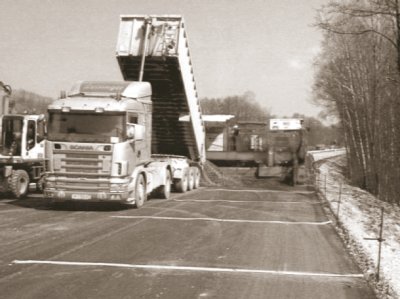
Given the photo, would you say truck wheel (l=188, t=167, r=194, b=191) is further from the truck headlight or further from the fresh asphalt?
the truck headlight

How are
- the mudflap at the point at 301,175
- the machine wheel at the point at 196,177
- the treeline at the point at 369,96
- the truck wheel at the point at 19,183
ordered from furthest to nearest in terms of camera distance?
the treeline at the point at 369,96 → the mudflap at the point at 301,175 → the machine wheel at the point at 196,177 → the truck wheel at the point at 19,183

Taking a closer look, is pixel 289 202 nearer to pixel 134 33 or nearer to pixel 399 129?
pixel 134 33

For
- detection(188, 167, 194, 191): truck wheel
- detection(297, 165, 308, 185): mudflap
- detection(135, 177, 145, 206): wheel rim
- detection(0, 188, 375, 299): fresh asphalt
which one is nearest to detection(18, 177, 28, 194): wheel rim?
detection(0, 188, 375, 299): fresh asphalt

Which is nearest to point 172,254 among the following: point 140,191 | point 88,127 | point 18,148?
point 88,127

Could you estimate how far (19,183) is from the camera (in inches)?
667

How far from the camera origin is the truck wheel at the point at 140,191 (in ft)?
48.2

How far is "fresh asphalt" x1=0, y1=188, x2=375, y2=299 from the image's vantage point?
6762 millimetres

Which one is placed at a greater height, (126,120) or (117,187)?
(126,120)

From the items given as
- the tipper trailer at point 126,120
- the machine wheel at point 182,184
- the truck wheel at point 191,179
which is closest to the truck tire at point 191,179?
the truck wheel at point 191,179

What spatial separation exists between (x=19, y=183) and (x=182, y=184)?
594 cm

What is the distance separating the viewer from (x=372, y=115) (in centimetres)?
3167

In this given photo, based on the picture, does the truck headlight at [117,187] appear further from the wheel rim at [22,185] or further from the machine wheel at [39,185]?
the machine wheel at [39,185]

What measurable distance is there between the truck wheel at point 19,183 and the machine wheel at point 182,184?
216 inches

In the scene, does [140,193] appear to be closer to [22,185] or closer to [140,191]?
[140,191]
